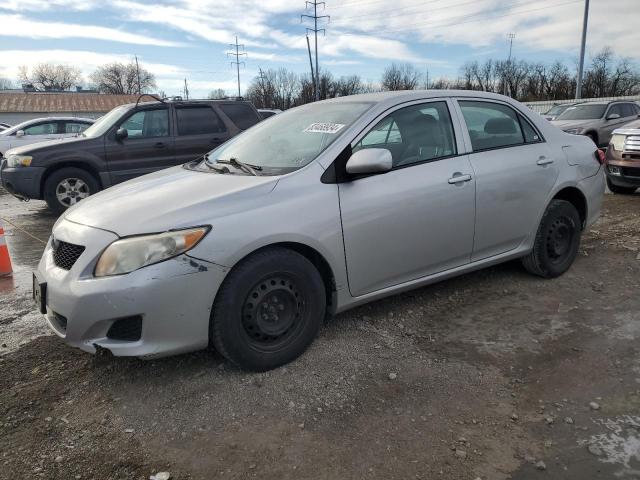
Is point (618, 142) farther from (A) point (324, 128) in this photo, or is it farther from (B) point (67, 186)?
(B) point (67, 186)

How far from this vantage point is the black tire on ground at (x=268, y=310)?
288 centimetres

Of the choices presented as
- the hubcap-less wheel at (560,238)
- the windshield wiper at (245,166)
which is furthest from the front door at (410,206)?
the hubcap-less wheel at (560,238)

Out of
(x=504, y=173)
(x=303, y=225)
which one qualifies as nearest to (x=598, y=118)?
(x=504, y=173)

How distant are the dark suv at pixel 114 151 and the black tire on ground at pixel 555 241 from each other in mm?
5921

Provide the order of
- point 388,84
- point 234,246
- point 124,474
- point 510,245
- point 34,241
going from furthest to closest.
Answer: point 388,84 < point 34,241 < point 510,245 < point 234,246 < point 124,474

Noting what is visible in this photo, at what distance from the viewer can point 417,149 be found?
3764 millimetres

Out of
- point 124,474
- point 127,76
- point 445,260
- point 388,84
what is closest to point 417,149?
point 445,260

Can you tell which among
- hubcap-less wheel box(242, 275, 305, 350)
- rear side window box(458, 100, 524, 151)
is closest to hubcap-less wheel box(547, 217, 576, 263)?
rear side window box(458, 100, 524, 151)

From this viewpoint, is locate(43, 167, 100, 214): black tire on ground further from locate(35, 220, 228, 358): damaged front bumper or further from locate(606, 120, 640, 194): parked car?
locate(606, 120, 640, 194): parked car

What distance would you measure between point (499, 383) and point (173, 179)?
245 cm

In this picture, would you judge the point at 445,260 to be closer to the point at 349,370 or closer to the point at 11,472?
the point at 349,370

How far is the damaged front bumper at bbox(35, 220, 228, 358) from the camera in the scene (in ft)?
8.79

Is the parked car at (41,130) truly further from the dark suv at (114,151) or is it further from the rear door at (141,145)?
the rear door at (141,145)

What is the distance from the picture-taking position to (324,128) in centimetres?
363
